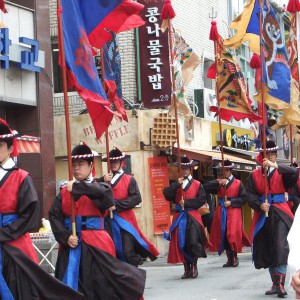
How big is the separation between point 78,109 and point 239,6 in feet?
35.3

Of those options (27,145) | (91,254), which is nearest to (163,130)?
(27,145)

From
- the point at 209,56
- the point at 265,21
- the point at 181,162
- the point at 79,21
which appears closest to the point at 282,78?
the point at 265,21

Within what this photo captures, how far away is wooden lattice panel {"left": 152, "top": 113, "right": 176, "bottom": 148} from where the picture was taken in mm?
20938

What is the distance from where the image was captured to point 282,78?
13.8m

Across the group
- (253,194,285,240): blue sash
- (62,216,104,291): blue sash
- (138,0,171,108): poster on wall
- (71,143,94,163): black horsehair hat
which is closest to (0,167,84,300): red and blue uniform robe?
(62,216,104,291): blue sash

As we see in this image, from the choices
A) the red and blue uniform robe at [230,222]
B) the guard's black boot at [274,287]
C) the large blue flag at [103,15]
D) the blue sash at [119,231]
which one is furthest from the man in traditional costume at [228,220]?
the large blue flag at [103,15]

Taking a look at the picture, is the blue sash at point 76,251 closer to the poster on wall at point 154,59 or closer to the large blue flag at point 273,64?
the large blue flag at point 273,64

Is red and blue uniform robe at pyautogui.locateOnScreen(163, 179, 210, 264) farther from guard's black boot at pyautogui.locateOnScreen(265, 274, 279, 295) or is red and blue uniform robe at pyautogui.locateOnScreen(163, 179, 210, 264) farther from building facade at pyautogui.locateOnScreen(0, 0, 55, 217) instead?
building facade at pyautogui.locateOnScreen(0, 0, 55, 217)

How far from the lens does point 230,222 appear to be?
1762 cm

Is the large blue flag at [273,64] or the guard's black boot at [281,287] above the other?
the large blue flag at [273,64]

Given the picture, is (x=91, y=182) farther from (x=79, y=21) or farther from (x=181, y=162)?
(x=181, y=162)

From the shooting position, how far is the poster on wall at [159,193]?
21016 mm

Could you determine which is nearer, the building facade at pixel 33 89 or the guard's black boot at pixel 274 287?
the guard's black boot at pixel 274 287

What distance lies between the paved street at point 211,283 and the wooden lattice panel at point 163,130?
362 cm
